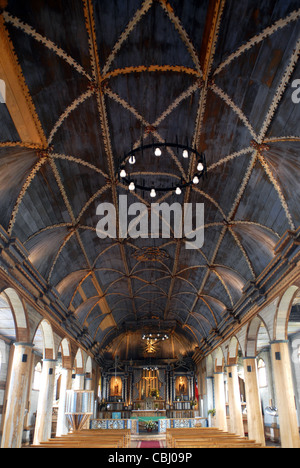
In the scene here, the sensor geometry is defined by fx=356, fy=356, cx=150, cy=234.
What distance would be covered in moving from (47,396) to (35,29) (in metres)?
14.0

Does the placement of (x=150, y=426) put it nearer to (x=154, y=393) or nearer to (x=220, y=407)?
(x=154, y=393)

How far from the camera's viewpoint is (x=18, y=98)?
7.98m

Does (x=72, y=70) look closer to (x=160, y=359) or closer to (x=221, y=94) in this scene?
(x=221, y=94)

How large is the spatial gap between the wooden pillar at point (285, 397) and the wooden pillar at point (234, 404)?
6962 millimetres

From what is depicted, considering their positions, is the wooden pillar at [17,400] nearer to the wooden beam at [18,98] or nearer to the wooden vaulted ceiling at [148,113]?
the wooden vaulted ceiling at [148,113]

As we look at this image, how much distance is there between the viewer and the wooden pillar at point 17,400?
10.9 metres

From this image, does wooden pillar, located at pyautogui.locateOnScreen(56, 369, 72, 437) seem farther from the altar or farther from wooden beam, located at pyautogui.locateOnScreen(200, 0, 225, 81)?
wooden beam, located at pyautogui.locateOnScreen(200, 0, 225, 81)

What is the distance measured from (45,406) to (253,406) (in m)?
8.78

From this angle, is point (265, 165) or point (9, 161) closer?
point (9, 161)

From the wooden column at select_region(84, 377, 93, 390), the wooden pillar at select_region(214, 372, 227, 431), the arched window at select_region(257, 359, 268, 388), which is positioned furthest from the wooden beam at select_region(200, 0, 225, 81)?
the arched window at select_region(257, 359, 268, 388)

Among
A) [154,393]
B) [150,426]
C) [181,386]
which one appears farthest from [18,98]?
[181,386]

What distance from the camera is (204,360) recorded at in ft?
91.9

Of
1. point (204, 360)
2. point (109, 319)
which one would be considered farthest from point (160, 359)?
point (109, 319)

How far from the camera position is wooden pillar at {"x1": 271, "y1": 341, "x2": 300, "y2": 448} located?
1105 centimetres
